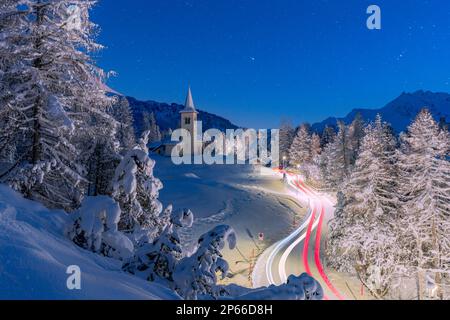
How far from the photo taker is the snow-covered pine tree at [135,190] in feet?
32.5

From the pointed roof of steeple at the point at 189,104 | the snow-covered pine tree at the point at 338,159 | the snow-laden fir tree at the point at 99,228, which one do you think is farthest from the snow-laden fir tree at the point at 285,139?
the snow-laden fir tree at the point at 99,228

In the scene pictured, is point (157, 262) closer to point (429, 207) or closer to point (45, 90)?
point (45, 90)

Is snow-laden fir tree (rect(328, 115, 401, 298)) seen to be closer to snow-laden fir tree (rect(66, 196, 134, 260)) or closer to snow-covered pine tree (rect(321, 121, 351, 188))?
snow-laden fir tree (rect(66, 196, 134, 260))

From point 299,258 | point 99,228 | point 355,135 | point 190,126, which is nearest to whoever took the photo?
point 99,228

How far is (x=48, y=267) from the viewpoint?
481cm

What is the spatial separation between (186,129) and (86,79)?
71.9 metres

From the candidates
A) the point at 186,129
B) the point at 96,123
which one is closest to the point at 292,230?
the point at 96,123

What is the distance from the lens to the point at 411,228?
2167cm

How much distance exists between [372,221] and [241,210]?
20.7m

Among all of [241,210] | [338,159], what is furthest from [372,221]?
[338,159]

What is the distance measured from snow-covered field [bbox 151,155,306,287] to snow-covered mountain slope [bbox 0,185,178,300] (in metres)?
16.8

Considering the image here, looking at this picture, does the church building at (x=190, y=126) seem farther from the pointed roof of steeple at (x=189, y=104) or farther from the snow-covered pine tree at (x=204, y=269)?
the snow-covered pine tree at (x=204, y=269)

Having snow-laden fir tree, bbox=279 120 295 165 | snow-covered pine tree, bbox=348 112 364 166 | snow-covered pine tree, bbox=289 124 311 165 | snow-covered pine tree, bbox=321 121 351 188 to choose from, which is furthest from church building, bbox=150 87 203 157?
snow-covered pine tree, bbox=348 112 364 166
